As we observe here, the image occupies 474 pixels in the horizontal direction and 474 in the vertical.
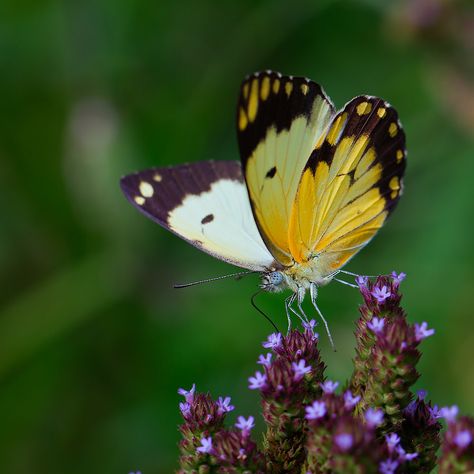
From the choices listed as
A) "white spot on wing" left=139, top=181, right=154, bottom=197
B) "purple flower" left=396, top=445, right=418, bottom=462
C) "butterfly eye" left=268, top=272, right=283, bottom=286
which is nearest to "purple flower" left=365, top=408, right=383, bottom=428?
"purple flower" left=396, top=445, right=418, bottom=462

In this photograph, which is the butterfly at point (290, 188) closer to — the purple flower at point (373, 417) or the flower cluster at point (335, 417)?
the flower cluster at point (335, 417)

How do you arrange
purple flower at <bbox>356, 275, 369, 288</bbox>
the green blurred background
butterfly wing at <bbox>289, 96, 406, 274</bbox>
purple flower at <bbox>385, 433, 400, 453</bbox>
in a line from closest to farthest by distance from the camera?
purple flower at <bbox>385, 433, 400, 453</bbox>, purple flower at <bbox>356, 275, 369, 288</bbox>, butterfly wing at <bbox>289, 96, 406, 274</bbox>, the green blurred background

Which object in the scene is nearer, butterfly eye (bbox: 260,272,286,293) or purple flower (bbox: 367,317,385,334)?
purple flower (bbox: 367,317,385,334)

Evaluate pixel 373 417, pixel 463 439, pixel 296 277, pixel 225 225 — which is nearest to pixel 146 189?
pixel 225 225

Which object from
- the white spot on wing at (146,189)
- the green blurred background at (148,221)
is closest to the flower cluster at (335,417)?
the white spot on wing at (146,189)

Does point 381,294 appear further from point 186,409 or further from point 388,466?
point 186,409

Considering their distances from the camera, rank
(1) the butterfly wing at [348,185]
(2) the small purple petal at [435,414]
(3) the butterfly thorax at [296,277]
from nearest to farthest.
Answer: (2) the small purple petal at [435,414] → (1) the butterfly wing at [348,185] → (3) the butterfly thorax at [296,277]

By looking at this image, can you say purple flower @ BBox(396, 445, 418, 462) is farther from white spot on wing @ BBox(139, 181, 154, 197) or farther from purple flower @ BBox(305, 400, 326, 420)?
white spot on wing @ BBox(139, 181, 154, 197)

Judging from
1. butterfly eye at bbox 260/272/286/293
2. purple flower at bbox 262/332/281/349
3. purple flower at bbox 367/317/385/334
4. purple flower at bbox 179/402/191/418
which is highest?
butterfly eye at bbox 260/272/286/293
